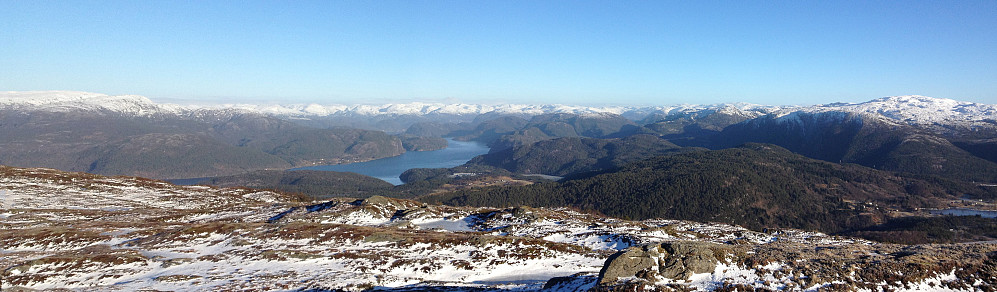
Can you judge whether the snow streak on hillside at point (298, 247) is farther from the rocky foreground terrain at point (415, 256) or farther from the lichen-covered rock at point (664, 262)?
the lichen-covered rock at point (664, 262)

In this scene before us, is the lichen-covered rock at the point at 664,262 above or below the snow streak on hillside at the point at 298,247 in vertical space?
above

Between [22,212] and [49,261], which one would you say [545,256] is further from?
[22,212]

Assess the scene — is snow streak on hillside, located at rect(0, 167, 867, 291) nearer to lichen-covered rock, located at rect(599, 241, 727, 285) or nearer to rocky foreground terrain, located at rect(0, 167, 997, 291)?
rocky foreground terrain, located at rect(0, 167, 997, 291)

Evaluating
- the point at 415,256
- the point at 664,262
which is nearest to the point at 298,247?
the point at 415,256

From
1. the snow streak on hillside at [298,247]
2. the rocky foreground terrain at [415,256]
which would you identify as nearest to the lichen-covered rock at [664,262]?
the rocky foreground terrain at [415,256]

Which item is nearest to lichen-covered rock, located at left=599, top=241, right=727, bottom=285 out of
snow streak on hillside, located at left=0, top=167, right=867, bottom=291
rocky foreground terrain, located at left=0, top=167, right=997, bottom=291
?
rocky foreground terrain, located at left=0, top=167, right=997, bottom=291
